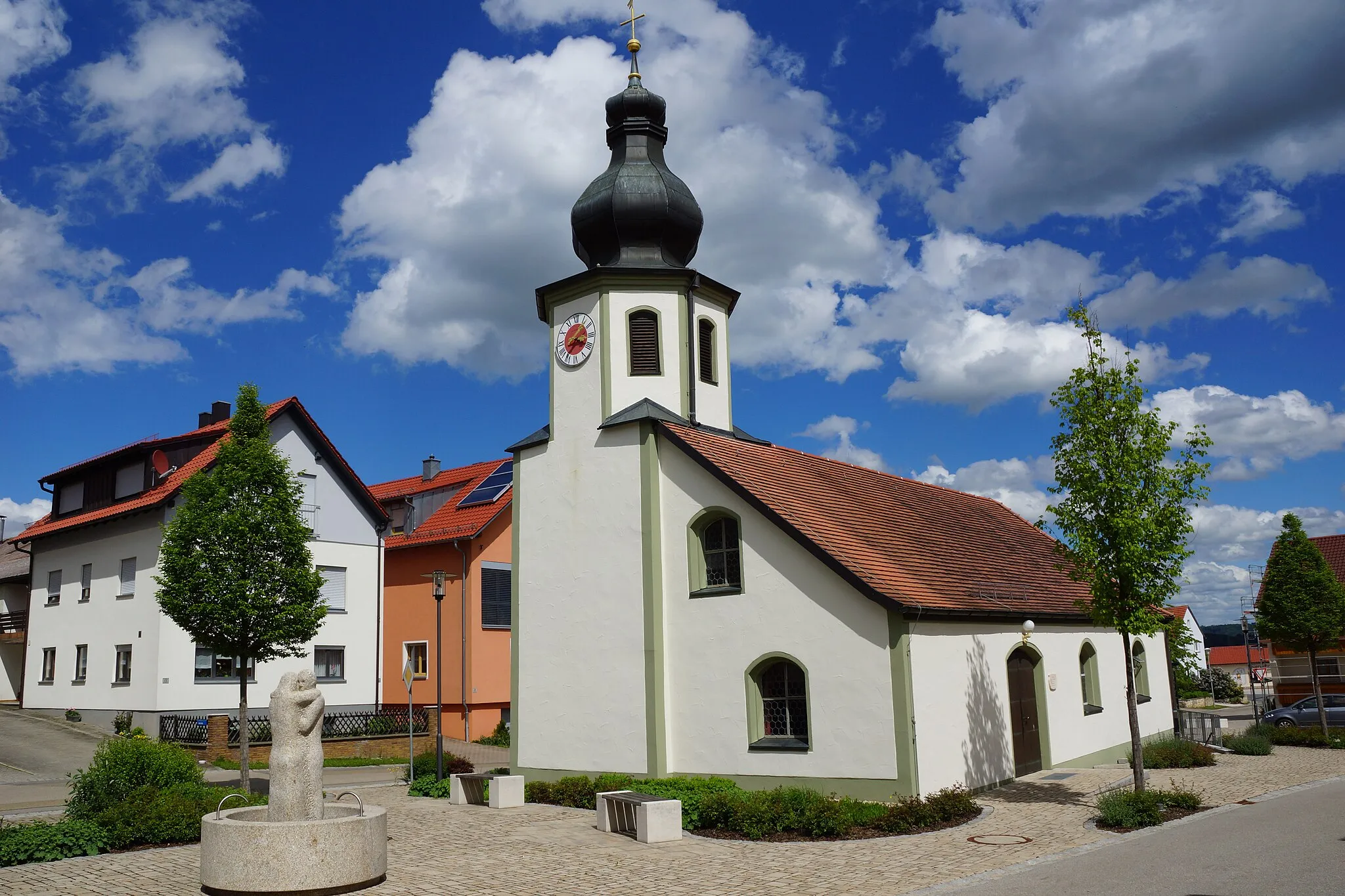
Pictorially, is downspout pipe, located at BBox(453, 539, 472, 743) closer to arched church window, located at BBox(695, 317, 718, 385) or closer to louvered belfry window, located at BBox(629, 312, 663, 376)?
arched church window, located at BBox(695, 317, 718, 385)

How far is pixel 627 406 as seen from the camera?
20.3 meters

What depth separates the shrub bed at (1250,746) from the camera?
24.6m

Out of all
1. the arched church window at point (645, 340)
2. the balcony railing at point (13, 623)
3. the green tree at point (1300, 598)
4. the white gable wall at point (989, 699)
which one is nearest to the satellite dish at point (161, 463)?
the balcony railing at point (13, 623)

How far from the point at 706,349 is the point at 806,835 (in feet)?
34.0

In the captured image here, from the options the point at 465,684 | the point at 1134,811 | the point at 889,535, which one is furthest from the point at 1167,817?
the point at 465,684

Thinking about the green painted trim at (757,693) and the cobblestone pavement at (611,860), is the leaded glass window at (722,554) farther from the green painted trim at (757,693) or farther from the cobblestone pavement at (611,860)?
the cobblestone pavement at (611,860)

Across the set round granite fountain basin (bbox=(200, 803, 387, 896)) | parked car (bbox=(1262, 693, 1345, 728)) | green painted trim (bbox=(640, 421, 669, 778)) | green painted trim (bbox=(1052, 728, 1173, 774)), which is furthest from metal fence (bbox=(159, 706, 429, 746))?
parked car (bbox=(1262, 693, 1345, 728))

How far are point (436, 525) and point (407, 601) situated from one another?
9.03ft

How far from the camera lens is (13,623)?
121 ft

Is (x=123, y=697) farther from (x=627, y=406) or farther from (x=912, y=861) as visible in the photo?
(x=912, y=861)

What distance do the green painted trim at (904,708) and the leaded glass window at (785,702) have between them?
1633mm

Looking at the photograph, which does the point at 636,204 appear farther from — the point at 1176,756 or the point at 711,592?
the point at 1176,756

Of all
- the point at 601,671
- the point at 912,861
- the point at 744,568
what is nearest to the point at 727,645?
the point at 744,568

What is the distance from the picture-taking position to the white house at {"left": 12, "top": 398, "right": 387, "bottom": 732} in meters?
29.0
